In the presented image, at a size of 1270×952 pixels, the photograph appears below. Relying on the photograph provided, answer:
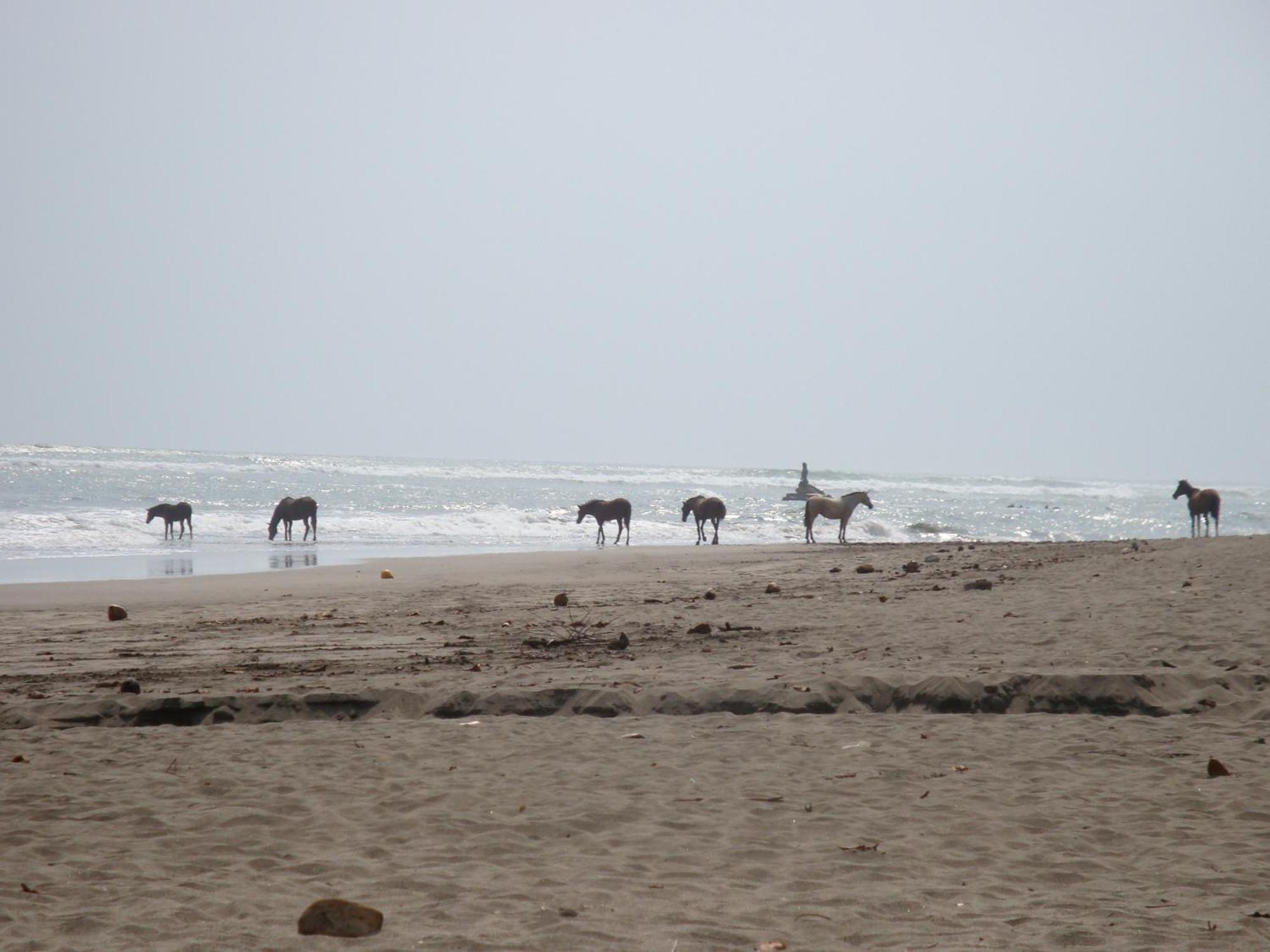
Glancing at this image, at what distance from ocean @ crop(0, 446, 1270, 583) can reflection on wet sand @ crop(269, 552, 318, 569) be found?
0.06m

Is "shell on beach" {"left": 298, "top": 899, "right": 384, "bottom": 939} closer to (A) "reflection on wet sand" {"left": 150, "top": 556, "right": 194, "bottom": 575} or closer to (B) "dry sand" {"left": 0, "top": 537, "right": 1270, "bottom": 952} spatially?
(B) "dry sand" {"left": 0, "top": 537, "right": 1270, "bottom": 952}

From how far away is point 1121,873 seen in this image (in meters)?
4.62

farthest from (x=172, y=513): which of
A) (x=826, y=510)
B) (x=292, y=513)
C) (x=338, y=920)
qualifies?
(x=338, y=920)

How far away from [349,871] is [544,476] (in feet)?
283

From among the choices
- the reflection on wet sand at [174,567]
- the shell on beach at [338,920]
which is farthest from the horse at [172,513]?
the shell on beach at [338,920]

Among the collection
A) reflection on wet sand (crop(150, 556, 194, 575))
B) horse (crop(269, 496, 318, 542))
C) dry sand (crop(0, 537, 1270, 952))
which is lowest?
reflection on wet sand (crop(150, 556, 194, 575))

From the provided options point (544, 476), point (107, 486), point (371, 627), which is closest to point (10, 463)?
point (107, 486)

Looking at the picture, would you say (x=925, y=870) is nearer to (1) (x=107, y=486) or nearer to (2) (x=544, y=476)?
(1) (x=107, y=486)

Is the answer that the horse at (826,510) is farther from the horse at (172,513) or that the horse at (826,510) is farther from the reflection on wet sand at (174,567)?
the horse at (172,513)

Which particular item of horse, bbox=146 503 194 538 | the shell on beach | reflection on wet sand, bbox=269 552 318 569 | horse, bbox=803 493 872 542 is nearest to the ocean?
reflection on wet sand, bbox=269 552 318 569

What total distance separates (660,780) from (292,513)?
28325mm

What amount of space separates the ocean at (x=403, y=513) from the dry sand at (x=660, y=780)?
38.5ft

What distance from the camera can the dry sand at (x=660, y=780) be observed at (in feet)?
13.7

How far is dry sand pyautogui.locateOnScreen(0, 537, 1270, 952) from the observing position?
416 centimetres
